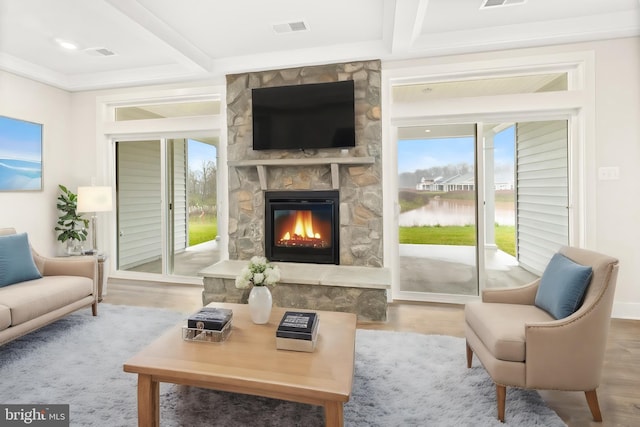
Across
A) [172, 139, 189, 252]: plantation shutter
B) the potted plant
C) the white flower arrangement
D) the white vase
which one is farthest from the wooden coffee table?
the potted plant

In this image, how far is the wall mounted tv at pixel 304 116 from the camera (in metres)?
3.61

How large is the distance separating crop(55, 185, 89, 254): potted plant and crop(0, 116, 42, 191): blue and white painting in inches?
12.2

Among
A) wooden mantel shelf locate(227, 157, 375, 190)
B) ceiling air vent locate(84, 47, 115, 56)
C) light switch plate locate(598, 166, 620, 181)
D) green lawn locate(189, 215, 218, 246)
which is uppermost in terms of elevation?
ceiling air vent locate(84, 47, 115, 56)

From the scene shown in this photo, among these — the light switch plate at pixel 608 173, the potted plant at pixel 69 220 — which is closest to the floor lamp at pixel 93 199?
the potted plant at pixel 69 220

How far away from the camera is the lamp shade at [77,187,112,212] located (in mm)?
3803

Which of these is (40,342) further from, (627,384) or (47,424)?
(627,384)

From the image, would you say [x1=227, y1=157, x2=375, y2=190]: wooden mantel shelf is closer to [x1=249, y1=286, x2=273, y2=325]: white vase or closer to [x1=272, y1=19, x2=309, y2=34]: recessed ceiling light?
[x1=272, y1=19, x2=309, y2=34]: recessed ceiling light

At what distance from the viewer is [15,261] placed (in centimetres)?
278

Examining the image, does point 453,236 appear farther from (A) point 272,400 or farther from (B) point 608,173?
(A) point 272,400

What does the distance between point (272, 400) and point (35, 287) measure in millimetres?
2285

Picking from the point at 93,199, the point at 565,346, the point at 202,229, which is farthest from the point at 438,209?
the point at 93,199

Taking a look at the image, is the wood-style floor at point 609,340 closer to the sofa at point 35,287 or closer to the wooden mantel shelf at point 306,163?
the sofa at point 35,287

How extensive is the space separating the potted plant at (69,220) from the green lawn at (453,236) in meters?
4.20

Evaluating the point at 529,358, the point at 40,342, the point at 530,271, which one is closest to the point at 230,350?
the point at 529,358
